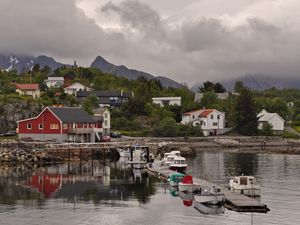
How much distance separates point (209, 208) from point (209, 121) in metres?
88.3

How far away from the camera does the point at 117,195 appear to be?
53.7 meters

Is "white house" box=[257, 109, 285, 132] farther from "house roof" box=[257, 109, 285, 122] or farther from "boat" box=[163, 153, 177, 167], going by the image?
"boat" box=[163, 153, 177, 167]

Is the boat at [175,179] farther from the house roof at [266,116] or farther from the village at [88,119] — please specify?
the house roof at [266,116]

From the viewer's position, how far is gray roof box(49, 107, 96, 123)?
9776cm

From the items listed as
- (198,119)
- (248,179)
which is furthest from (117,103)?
(248,179)

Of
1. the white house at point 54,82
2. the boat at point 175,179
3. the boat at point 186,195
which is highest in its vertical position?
the white house at point 54,82

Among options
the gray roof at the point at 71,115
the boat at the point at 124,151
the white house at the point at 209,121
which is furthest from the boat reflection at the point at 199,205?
the white house at the point at 209,121

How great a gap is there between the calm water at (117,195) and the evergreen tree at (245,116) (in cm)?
4823

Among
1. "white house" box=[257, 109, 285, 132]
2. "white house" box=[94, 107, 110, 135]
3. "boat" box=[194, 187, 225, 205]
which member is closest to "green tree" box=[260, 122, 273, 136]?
"white house" box=[257, 109, 285, 132]

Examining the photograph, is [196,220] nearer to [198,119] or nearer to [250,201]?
[250,201]

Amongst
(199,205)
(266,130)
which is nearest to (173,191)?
(199,205)

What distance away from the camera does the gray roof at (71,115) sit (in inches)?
3849

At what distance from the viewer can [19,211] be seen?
45781 mm

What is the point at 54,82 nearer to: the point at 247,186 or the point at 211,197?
the point at 247,186
